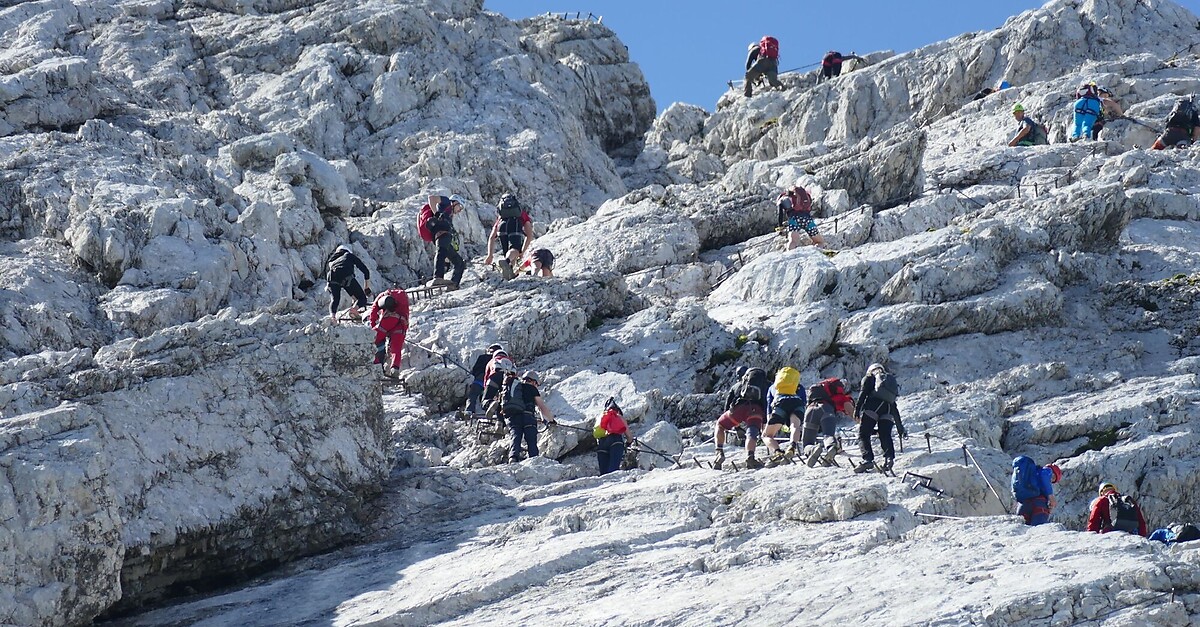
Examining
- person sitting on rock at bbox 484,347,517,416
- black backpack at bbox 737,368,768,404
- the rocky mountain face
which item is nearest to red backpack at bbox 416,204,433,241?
the rocky mountain face

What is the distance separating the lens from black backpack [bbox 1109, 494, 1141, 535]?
22.2m

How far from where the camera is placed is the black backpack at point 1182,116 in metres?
38.7

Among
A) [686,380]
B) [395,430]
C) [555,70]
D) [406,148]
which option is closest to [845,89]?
[555,70]

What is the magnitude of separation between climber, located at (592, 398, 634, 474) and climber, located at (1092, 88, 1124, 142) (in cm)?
2272

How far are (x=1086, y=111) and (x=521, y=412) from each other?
78.2ft

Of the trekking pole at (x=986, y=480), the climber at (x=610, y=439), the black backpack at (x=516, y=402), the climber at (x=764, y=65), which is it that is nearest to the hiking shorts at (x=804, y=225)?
the trekking pole at (x=986, y=480)

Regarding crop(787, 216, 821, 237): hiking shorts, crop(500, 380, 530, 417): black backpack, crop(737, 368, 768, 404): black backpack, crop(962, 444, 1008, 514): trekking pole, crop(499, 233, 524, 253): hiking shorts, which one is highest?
crop(499, 233, 524, 253): hiking shorts

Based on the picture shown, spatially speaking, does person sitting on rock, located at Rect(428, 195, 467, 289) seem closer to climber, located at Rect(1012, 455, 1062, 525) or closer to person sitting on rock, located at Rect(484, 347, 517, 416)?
person sitting on rock, located at Rect(484, 347, 517, 416)

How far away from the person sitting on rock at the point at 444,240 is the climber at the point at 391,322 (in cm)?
443

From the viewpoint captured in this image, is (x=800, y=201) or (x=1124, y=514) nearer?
(x=1124, y=514)

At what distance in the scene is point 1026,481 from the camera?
21.0 metres

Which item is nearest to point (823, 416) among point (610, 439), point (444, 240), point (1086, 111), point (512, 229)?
point (610, 439)

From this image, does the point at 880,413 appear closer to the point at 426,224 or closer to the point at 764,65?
the point at 426,224

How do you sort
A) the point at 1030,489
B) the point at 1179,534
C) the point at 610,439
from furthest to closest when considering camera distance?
the point at 610,439, the point at 1030,489, the point at 1179,534
